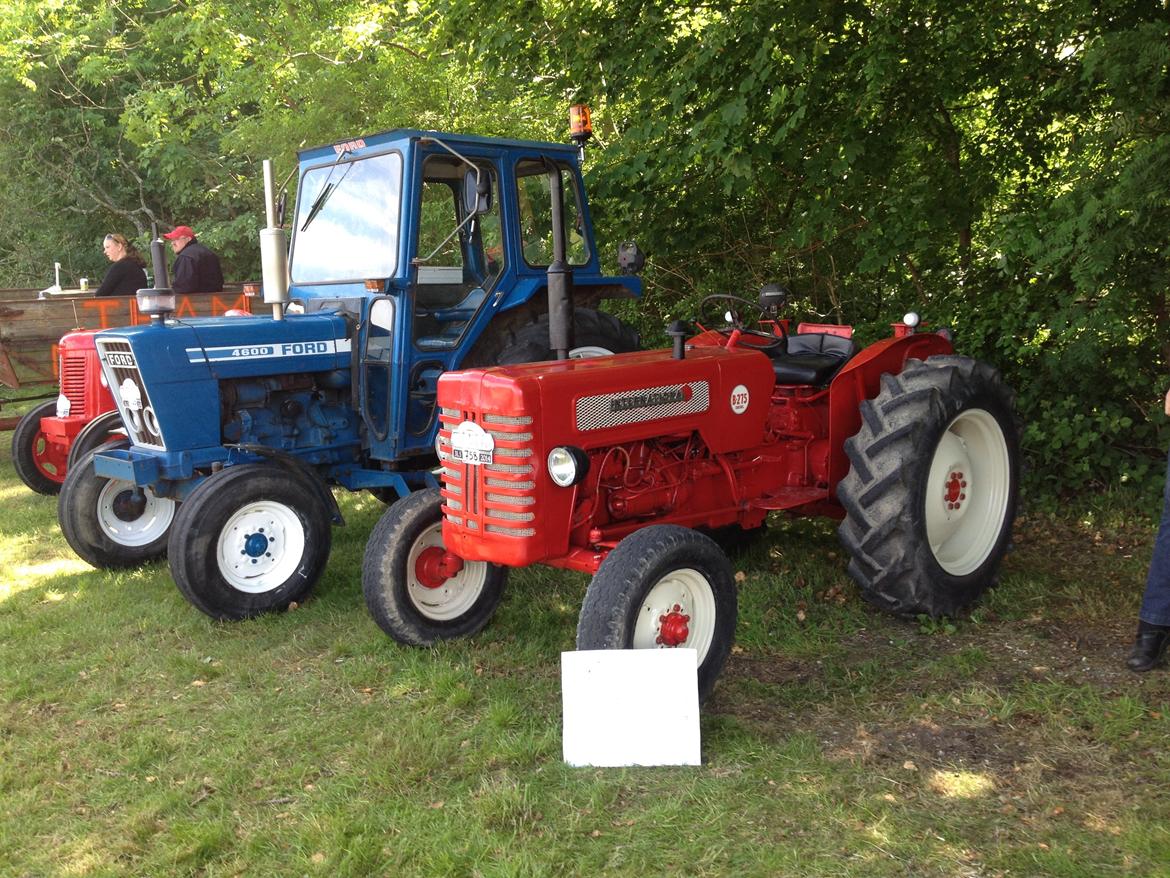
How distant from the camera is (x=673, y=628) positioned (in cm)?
347

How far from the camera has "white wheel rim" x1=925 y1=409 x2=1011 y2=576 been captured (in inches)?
177

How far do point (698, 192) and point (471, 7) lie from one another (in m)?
1.81

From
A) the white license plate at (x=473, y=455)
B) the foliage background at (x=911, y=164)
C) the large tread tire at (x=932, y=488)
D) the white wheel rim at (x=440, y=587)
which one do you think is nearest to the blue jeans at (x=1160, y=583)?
the large tread tire at (x=932, y=488)

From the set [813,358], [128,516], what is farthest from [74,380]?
[813,358]

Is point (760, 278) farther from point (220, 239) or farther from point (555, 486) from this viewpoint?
point (220, 239)

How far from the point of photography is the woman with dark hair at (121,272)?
8.54m

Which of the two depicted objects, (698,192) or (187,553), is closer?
(187,553)

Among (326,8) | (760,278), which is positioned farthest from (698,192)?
(326,8)

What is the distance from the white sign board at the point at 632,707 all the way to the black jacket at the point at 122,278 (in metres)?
6.75

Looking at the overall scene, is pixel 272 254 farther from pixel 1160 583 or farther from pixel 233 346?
pixel 1160 583

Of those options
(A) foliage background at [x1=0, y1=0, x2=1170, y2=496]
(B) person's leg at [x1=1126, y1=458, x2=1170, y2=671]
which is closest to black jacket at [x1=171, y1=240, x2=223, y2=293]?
(A) foliage background at [x1=0, y1=0, x2=1170, y2=496]

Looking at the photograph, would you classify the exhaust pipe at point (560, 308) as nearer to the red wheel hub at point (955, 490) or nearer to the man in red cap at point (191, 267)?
the red wheel hub at point (955, 490)

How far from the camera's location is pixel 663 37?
20.1 ft

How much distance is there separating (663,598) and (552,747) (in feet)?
1.93
